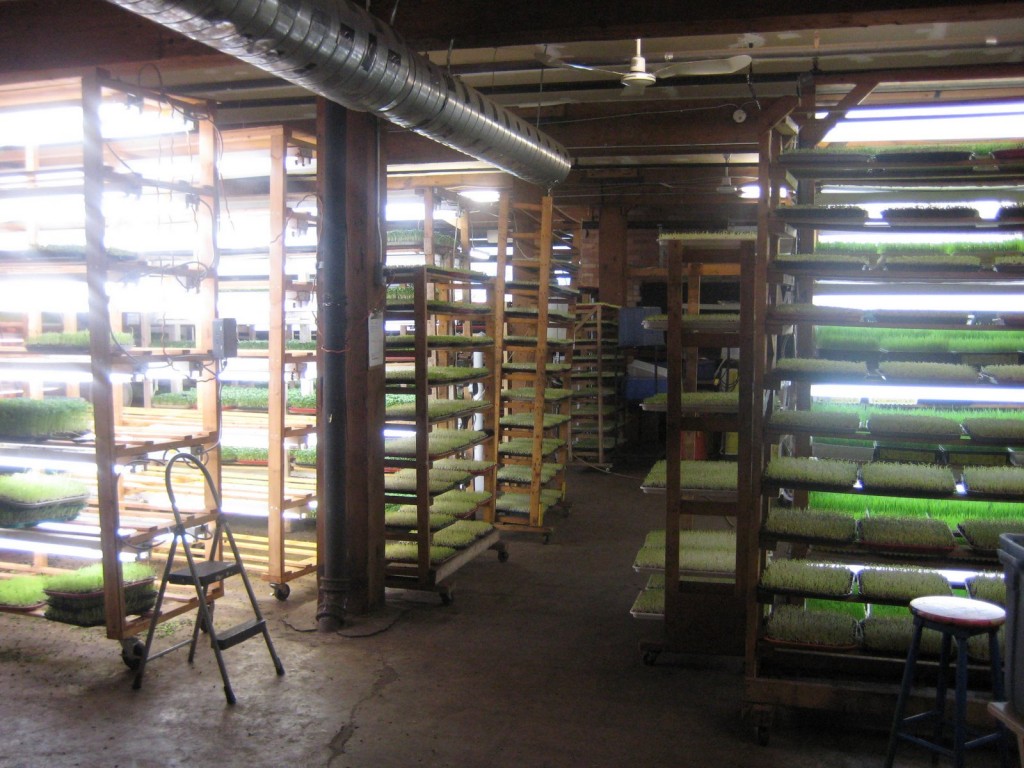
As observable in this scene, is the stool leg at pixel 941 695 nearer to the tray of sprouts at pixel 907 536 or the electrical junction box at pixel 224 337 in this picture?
the tray of sprouts at pixel 907 536

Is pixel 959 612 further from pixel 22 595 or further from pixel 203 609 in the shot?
pixel 22 595

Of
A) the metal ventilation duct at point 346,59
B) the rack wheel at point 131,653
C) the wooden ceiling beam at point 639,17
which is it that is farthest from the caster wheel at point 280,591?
the wooden ceiling beam at point 639,17

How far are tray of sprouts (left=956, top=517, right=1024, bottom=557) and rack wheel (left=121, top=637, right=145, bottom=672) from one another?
4279mm

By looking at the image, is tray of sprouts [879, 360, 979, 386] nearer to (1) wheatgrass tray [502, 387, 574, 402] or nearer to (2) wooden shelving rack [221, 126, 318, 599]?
(2) wooden shelving rack [221, 126, 318, 599]

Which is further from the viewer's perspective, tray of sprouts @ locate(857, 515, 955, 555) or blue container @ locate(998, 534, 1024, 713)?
tray of sprouts @ locate(857, 515, 955, 555)

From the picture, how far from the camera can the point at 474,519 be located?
7.67 m

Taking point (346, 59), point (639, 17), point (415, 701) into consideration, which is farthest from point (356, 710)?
point (639, 17)

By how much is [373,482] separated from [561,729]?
218 cm

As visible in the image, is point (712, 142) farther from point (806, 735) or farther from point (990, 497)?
point (806, 735)

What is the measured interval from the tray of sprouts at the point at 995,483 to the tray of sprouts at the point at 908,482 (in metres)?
0.08

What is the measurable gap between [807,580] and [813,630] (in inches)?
9.2

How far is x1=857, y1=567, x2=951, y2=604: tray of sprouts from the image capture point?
4.00 metres

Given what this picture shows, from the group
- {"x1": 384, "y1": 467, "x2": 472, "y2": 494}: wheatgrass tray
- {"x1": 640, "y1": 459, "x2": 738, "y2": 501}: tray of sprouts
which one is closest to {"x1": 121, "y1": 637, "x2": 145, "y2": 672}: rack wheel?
{"x1": 384, "y1": 467, "x2": 472, "y2": 494}: wheatgrass tray

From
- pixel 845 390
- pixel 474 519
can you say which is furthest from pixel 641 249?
pixel 845 390
